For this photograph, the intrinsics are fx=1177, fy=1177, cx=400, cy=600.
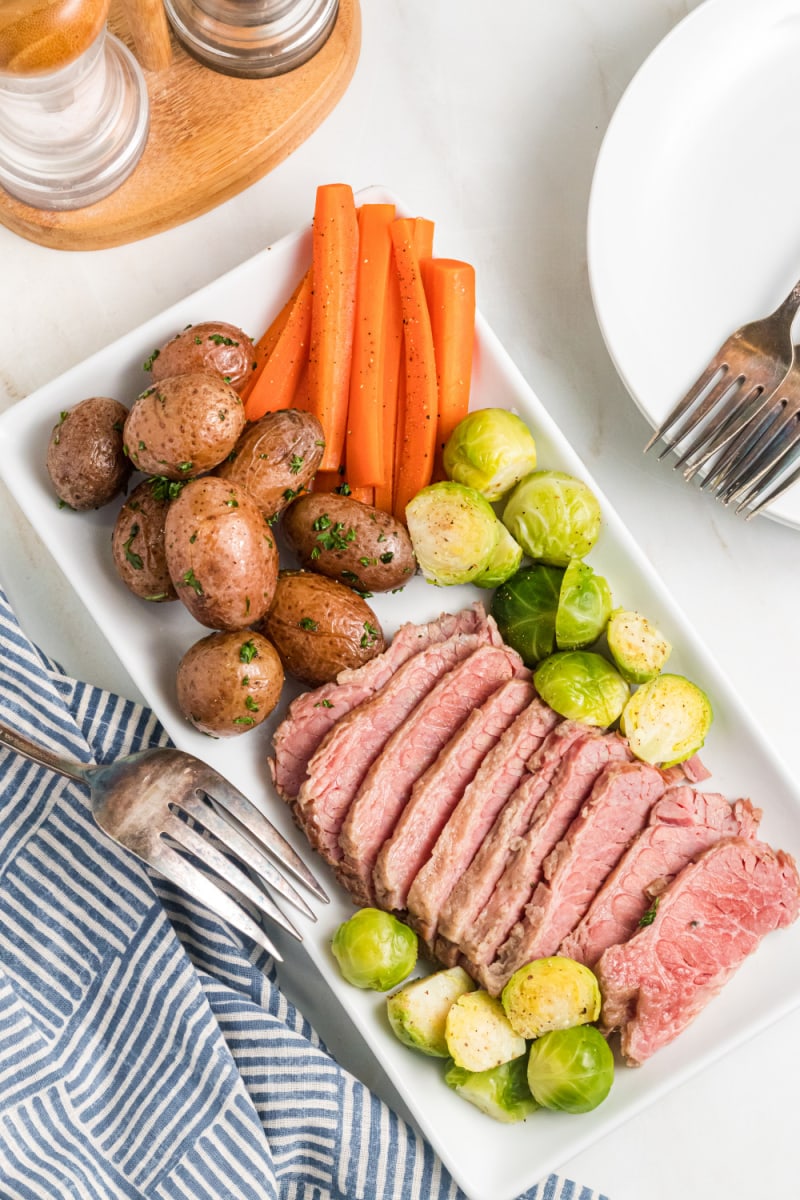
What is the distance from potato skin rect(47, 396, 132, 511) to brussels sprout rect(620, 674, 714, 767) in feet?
4.64

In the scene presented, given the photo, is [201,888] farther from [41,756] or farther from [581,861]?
[581,861]

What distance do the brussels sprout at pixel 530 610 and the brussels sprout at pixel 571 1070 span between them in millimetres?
927

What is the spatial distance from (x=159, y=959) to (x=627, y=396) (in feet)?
6.63

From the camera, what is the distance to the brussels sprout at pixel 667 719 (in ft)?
9.48

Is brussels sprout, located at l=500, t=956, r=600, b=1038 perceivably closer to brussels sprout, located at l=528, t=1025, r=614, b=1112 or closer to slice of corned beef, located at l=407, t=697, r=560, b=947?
brussels sprout, located at l=528, t=1025, r=614, b=1112

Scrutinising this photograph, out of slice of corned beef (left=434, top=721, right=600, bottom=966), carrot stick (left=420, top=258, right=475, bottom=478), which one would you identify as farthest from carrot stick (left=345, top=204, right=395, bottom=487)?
slice of corned beef (left=434, top=721, right=600, bottom=966)

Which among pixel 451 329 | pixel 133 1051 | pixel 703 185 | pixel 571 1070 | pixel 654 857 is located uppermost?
pixel 703 185

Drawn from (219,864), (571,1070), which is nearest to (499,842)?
(571,1070)

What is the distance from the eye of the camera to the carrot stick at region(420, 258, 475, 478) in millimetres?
3090

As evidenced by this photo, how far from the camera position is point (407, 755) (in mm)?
2955

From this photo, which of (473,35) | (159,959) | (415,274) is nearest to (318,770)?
(159,959)

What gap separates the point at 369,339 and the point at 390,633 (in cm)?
78

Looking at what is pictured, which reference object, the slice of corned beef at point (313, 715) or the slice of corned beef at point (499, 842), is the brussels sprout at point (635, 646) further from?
the slice of corned beef at point (313, 715)

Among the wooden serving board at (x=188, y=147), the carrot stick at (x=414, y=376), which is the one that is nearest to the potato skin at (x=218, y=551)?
the carrot stick at (x=414, y=376)
